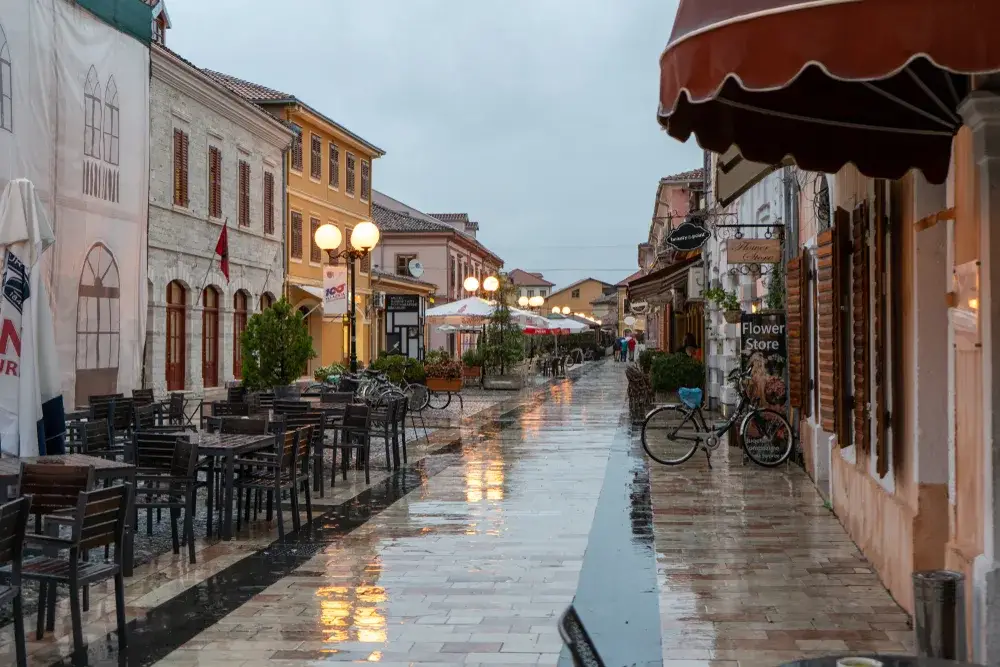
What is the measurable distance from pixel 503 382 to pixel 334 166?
29.1ft

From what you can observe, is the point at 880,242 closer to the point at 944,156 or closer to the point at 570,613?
the point at 944,156

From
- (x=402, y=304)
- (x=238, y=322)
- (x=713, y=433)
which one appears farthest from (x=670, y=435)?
(x=402, y=304)

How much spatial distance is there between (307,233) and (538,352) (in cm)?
1910

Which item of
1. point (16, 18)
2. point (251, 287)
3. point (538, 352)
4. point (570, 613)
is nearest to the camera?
point (570, 613)

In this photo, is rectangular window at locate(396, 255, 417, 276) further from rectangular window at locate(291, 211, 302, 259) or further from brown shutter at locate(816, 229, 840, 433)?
brown shutter at locate(816, 229, 840, 433)

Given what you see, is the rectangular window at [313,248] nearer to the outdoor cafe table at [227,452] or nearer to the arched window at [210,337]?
the arched window at [210,337]

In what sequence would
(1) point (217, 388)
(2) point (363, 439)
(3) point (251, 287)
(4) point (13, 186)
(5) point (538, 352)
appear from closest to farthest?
(4) point (13, 186) < (2) point (363, 439) < (1) point (217, 388) < (3) point (251, 287) < (5) point (538, 352)

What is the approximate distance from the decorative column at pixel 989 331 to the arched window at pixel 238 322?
73.8 feet

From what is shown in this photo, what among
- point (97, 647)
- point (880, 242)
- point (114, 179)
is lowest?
point (97, 647)

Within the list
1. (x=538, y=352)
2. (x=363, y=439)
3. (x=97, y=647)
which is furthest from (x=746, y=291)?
(x=538, y=352)

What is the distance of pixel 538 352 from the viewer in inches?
1994

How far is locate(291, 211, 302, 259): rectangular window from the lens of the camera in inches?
1271

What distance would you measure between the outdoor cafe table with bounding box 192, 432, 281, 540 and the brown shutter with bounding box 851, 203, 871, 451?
4.77 m

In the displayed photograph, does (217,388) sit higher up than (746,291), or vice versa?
(746,291)
